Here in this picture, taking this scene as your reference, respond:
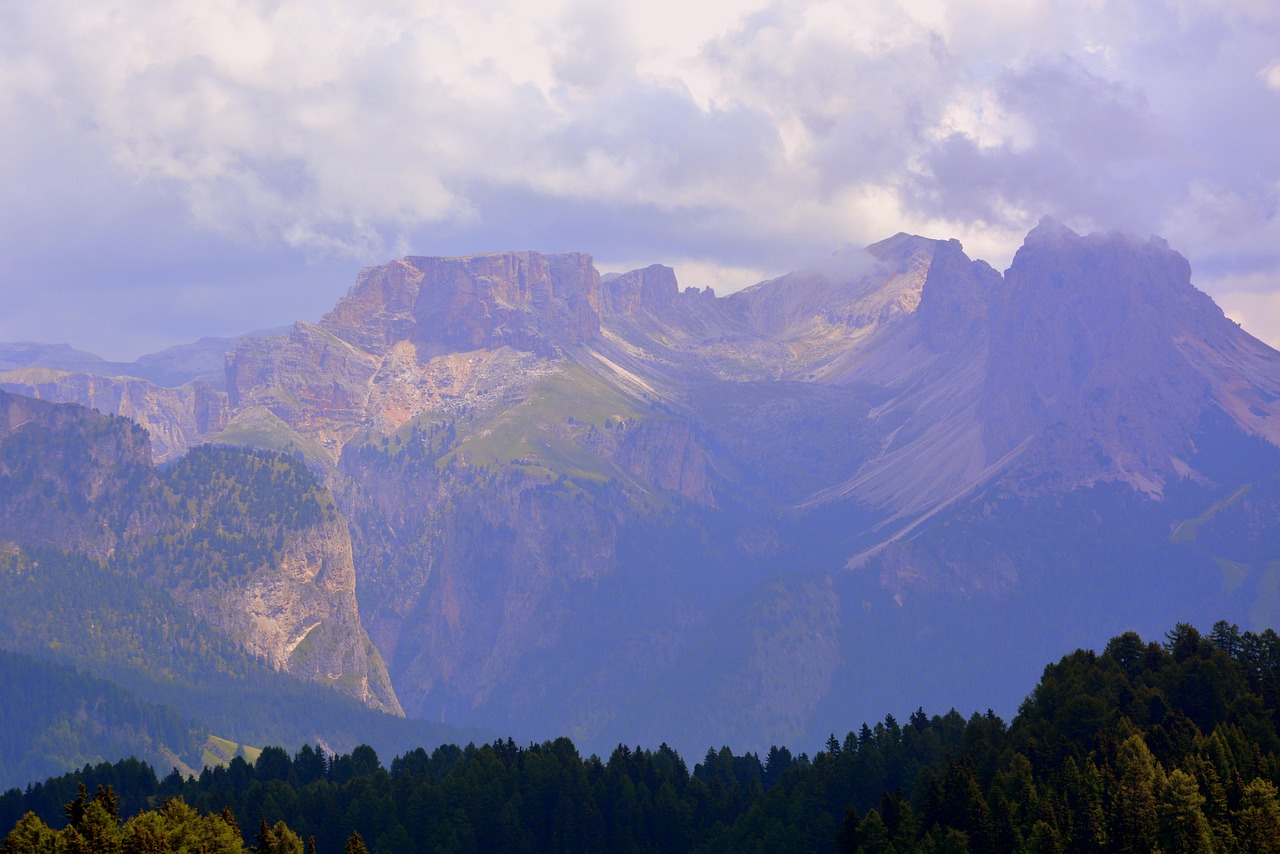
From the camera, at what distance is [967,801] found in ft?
500

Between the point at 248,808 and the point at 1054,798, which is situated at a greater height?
the point at 248,808

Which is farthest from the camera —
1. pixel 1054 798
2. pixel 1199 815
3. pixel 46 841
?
pixel 1054 798

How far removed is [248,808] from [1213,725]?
107153mm

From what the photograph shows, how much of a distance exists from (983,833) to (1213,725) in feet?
98.9

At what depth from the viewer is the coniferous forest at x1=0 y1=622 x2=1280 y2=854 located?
136m

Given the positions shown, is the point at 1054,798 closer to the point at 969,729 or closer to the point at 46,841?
the point at 969,729

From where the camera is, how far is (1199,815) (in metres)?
136

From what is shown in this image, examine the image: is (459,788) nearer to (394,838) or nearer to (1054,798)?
(394,838)

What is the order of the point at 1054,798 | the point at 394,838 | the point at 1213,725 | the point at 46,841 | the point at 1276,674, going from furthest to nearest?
the point at 394,838 < the point at 1276,674 < the point at 1213,725 < the point at 1054,798 < the point at 46,841

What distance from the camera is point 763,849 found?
17712 cm

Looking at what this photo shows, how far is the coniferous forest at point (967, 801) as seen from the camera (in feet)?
448

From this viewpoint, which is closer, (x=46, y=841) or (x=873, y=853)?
(x=46, y=841)

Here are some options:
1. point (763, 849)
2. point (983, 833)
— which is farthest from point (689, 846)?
point (983, 833)

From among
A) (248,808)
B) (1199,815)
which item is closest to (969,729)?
(1199,815)
